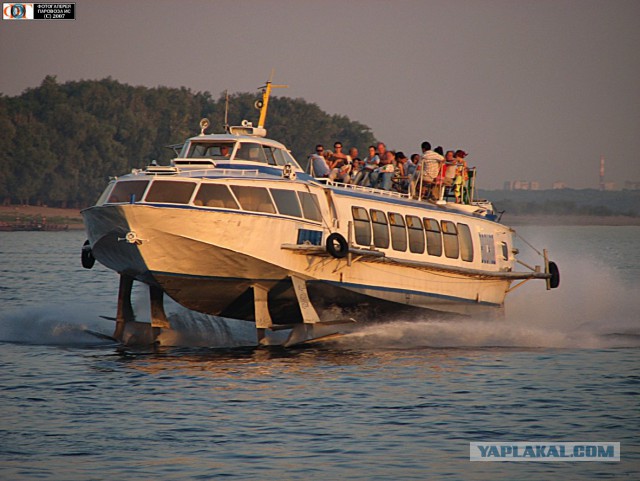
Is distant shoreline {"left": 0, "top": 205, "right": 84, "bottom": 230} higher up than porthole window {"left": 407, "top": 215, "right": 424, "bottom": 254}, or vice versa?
distant shoreline {"left": 0, "top": 205, "right": 84, "bottom": 230}

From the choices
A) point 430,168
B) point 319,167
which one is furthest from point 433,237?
point 319,167

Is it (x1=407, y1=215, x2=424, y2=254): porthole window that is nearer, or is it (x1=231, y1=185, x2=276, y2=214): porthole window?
(x1=231, y1=185, x2=276, y2=214): porthole window

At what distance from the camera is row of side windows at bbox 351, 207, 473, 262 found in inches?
990

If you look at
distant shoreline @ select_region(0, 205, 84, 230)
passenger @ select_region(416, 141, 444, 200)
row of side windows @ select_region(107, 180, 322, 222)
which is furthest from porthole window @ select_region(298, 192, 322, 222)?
distant shoreline @ select_region(0, 205, 84, 230)

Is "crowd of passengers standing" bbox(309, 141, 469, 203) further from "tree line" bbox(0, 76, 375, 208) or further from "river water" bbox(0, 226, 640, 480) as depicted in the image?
"tree line" bbox(0, 76, 375, 208)

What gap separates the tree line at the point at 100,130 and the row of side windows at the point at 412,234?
93049 mm

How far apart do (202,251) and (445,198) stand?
8.84 meters

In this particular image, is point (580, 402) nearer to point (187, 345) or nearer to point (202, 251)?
point (202, 251)

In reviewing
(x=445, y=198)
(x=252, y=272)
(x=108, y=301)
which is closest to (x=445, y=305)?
(x=445, y=198)

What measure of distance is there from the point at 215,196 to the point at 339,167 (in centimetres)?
700

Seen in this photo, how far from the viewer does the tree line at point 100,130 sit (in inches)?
4769

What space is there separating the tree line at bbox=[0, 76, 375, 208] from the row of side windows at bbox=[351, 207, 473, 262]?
9305cm

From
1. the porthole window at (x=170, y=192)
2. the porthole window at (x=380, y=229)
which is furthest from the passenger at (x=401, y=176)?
the porthole window at (x=170, y=192)

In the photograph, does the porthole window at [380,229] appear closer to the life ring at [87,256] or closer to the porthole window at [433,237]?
the porthole window at [433,237]
